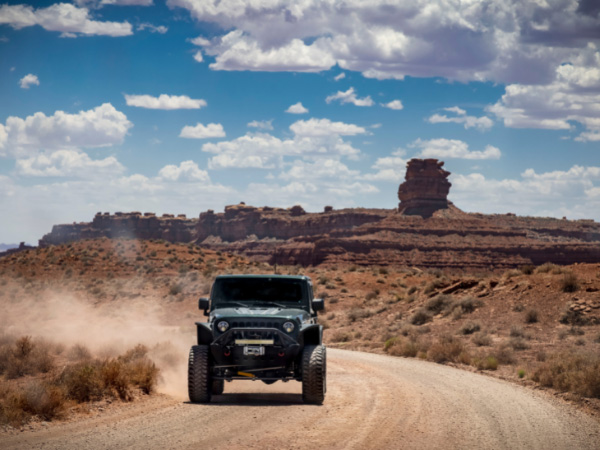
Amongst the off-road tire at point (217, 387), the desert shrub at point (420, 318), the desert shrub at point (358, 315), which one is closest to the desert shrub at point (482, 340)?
the desert shrub at point (420, 318)

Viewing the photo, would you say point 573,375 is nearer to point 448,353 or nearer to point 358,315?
point 448,353

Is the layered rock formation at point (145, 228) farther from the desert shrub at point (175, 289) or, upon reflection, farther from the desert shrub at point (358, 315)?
the desert shrub at point (358, 315)

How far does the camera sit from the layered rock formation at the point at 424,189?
136m

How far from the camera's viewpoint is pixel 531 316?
2945 centimetres

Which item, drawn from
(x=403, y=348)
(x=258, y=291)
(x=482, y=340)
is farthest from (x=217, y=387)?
(x=482, y=340)

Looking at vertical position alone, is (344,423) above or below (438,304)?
above

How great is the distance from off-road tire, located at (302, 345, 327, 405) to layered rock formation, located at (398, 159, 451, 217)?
404ft

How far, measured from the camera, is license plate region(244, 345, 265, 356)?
42.2 feet

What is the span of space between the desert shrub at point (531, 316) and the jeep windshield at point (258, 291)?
57.7 ft

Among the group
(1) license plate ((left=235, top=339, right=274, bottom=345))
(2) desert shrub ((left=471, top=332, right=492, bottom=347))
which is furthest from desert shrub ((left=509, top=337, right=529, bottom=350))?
(1) license plate ((left=235, top=339, right=274, bottom=345))

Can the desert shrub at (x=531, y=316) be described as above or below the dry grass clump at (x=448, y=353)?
above

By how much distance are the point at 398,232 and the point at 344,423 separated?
106645 millimetres

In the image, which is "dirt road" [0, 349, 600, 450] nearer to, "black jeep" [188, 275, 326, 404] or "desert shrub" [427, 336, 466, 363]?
"black jeep" [188, 275, 326, 404]

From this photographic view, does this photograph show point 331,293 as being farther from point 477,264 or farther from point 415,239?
point 415,239
